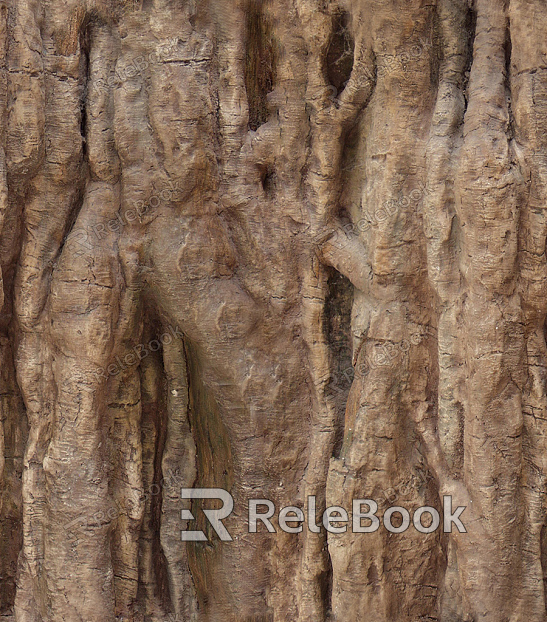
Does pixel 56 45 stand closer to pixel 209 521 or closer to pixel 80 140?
pixel 80 140

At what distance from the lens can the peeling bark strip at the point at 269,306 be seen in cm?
417

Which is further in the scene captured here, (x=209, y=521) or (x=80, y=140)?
(x=209, y=521)

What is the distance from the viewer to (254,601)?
4773 mm

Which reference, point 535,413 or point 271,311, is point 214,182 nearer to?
point 271,311

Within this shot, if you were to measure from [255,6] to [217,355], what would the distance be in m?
1.52

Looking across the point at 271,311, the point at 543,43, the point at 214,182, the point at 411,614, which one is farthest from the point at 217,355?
the point at 543,43

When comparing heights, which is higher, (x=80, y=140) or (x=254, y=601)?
(x=80, y=140)

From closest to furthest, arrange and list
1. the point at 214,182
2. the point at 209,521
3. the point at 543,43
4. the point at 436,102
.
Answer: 1. the point at 543,43
2. the point at 436,102
3. the point at 214,182
4. the point at 209,521

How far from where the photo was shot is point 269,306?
4.58m

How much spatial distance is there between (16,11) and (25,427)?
72.5 inches

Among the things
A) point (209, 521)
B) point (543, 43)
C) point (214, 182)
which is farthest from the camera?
point (209, 521)

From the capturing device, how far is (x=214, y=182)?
178 inches

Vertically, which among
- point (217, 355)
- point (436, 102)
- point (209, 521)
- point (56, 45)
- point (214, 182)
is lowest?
point (209, 521)

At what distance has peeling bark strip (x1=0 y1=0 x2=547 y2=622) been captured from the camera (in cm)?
417
